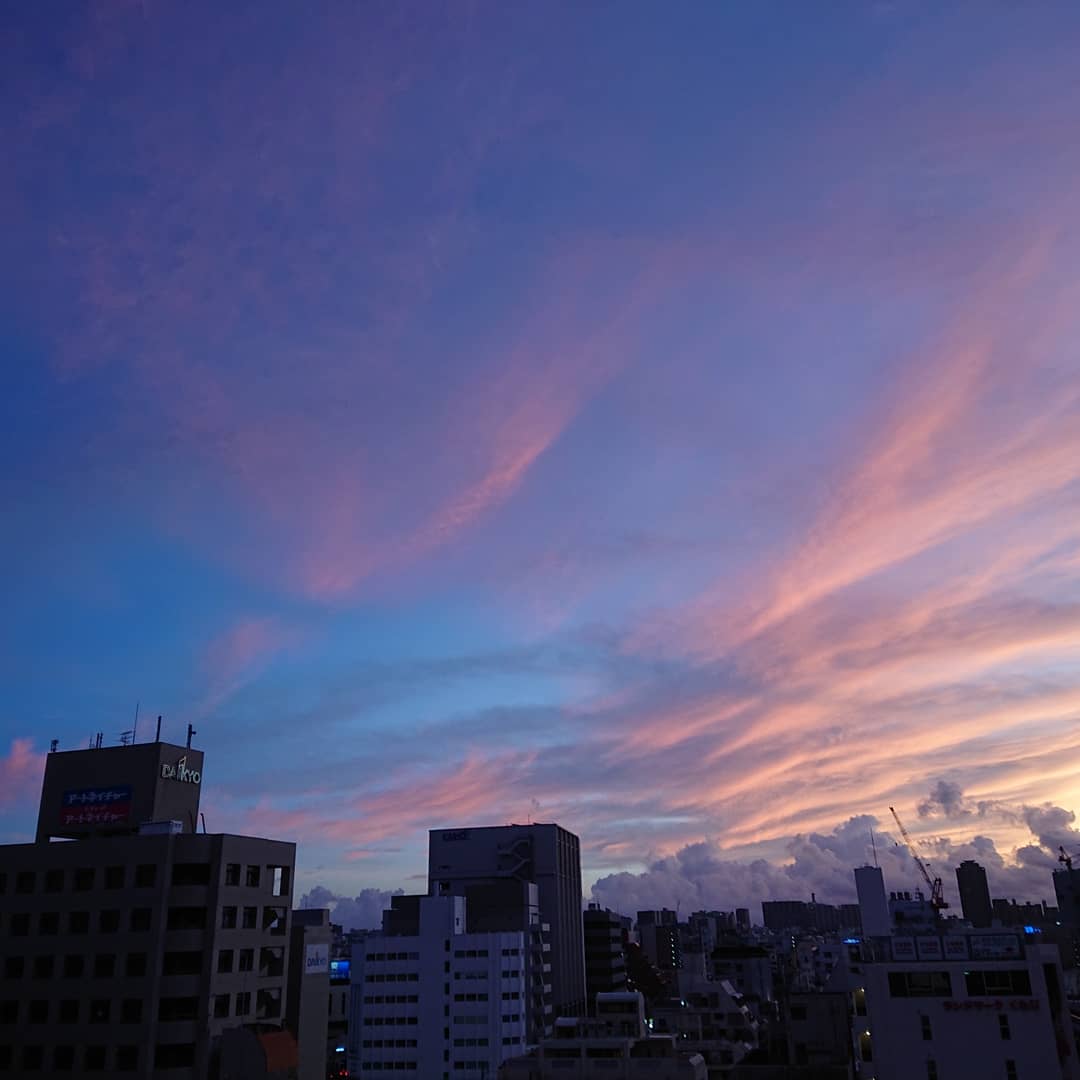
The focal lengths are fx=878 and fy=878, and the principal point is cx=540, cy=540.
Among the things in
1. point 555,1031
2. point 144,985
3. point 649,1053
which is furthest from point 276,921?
point 649,1053

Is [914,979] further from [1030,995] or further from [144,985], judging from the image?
[144,985]

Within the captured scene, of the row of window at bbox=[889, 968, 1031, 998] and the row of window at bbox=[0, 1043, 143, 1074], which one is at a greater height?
the row of window at bbox=[889, 968, 1031, 998]

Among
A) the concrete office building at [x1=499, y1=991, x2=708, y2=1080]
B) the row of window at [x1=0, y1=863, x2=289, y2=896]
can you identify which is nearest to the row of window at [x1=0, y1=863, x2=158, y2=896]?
the row of window at [x1=0, y1=863, x2=289, y2=896]

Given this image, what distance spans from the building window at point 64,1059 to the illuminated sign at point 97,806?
844 inches

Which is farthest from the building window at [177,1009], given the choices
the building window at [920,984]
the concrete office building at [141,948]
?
the building window at [920,984]

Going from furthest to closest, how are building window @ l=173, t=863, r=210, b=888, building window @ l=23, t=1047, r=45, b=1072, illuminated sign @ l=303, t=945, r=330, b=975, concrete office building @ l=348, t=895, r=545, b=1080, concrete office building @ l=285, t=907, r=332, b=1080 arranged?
concrete office building @ l=348, t=895, r=545, b=1080
illuminated sign @ l=303, t=945, r=330, b=975
concrete office building @ l=285, t=907, r=332, b=1080
building window @ l=173, t=863, r=210, b=888
building window @ l=23, t=1047, r=45, b=1072

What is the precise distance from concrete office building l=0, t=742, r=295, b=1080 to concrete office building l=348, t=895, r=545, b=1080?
64.7 metres

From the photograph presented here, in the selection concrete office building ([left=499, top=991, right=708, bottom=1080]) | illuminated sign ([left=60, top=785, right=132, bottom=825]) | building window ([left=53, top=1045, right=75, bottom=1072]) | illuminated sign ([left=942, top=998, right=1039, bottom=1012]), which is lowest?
concrete office building ([left=499, top=991, right=708, bottom=1080])

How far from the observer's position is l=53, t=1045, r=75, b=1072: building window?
80938 millimetres

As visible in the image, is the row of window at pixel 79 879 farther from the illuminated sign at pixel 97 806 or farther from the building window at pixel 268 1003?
the building window at pixel 268 1003

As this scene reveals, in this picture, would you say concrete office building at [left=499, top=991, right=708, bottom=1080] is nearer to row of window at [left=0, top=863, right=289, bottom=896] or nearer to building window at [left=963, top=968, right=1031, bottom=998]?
building window at [left=963, top=968, right=1031, bottom=998]

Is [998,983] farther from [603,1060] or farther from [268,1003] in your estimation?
[268,1003]

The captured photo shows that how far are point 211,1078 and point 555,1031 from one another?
43550mm

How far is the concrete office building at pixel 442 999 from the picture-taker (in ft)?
476
